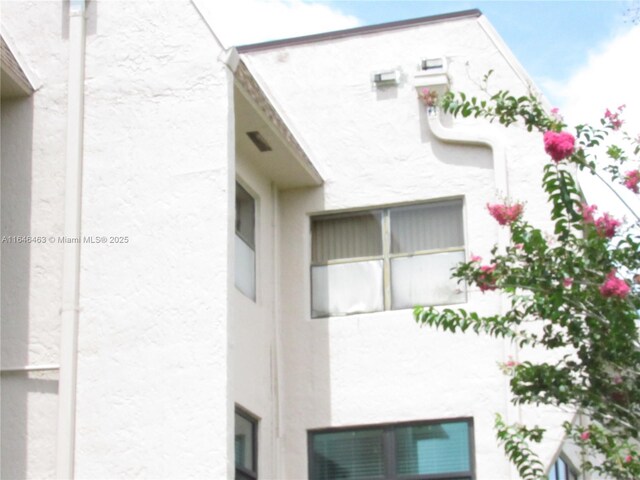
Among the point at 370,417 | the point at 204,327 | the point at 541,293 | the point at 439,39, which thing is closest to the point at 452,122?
the point at 439,39

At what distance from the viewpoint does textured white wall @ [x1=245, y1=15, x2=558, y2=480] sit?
15125 mm

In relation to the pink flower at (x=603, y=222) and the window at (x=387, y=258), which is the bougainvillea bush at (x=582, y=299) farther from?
the window at (x=387, y=258)

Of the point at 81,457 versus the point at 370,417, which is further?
the point at 370,417

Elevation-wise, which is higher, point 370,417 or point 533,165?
point 533,165

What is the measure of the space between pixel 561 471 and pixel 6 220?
679cm

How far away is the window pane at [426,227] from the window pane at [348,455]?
224 centimetres

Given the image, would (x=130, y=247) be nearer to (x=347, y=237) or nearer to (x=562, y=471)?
(x=347, y=237)

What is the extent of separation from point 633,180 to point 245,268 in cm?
580

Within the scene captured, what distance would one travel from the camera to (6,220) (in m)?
13.6

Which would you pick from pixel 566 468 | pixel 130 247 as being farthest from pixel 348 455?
pixel 130 247

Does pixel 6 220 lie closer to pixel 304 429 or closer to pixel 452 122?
pixel 304 429

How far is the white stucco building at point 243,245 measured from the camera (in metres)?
12.8

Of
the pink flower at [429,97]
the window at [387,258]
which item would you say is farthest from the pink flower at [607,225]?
the pink flower at [429,97]

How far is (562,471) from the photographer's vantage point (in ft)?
52.2
